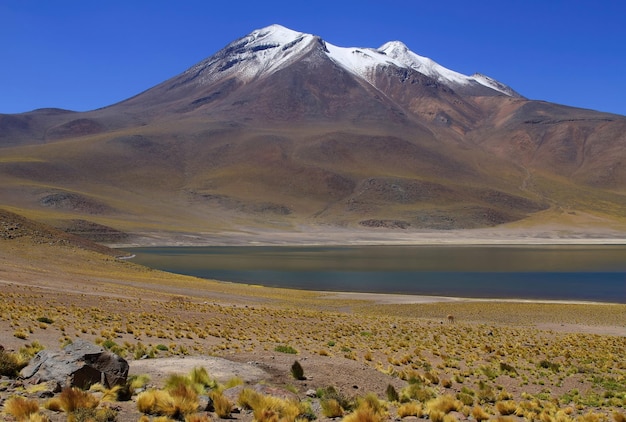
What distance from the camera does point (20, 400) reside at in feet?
25.7

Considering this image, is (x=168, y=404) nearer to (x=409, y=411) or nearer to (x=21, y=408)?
(x=21, y=408)

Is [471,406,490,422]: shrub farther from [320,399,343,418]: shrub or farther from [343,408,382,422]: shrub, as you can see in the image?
[320,399,343,418]: shrub

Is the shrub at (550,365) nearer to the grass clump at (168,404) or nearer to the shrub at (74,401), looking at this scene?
the grass clump at (168,404)

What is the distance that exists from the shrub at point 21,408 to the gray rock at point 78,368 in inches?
57.7

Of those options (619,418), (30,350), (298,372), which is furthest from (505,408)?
(30,350)

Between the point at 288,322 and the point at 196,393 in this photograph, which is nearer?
the point at 196,393

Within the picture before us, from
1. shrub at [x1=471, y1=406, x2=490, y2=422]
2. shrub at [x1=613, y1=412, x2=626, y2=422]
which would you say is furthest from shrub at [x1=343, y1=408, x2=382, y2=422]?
shrub at [x1=613, y1=412, x2=626, y2=422]

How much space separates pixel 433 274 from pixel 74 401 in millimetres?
50600

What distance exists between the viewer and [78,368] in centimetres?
970

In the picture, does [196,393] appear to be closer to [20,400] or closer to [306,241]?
[20,400]

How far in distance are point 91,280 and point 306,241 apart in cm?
8576

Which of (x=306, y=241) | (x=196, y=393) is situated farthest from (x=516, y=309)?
(x=306, y=241)

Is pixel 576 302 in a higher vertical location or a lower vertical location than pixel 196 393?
lower

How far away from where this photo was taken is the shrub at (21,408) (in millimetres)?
7462
